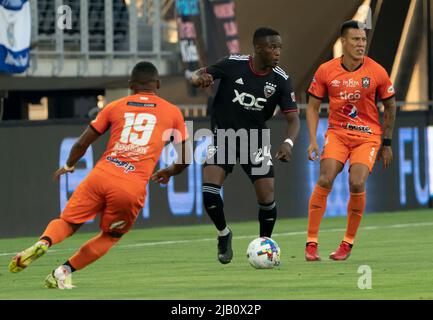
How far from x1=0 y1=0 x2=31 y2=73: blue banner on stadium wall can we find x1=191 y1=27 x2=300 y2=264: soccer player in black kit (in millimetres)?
9807

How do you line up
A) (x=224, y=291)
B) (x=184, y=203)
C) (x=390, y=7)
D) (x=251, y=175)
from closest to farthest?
(x=224, y=291)
(x=251, y=175)
(x=184, y=203)
(x=390, y=7)

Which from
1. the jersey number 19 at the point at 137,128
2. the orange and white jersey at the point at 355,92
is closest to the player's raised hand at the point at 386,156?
the orange and white jersey at the point at 355,92

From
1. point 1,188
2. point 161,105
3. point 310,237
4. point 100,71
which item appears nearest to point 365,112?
point 310,237

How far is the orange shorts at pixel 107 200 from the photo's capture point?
11.5 meters

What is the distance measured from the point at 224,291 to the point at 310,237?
3.19 m

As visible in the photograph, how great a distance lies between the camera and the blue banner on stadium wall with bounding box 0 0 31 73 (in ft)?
75.9

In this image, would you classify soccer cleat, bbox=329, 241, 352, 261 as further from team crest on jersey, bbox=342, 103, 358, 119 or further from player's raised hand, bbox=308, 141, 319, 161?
team crest on jersey, bbox=342, 103, 358, 119

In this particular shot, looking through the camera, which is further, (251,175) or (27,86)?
(27,86)

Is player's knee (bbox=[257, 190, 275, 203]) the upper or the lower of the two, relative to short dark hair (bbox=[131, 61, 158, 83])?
lower

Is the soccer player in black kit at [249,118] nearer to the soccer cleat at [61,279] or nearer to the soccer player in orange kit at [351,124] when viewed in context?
the soccer player in orange kit at [351,124]

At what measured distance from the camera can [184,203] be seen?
21.2m

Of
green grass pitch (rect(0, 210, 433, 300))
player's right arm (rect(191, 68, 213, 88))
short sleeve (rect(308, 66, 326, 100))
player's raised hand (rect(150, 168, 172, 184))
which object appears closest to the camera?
green grass pitch (rect(0, 210, 433, 300))

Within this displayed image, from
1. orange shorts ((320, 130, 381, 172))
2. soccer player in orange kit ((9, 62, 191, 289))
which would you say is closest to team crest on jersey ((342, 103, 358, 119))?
orange shorts ((320, 130, 381, 172))
